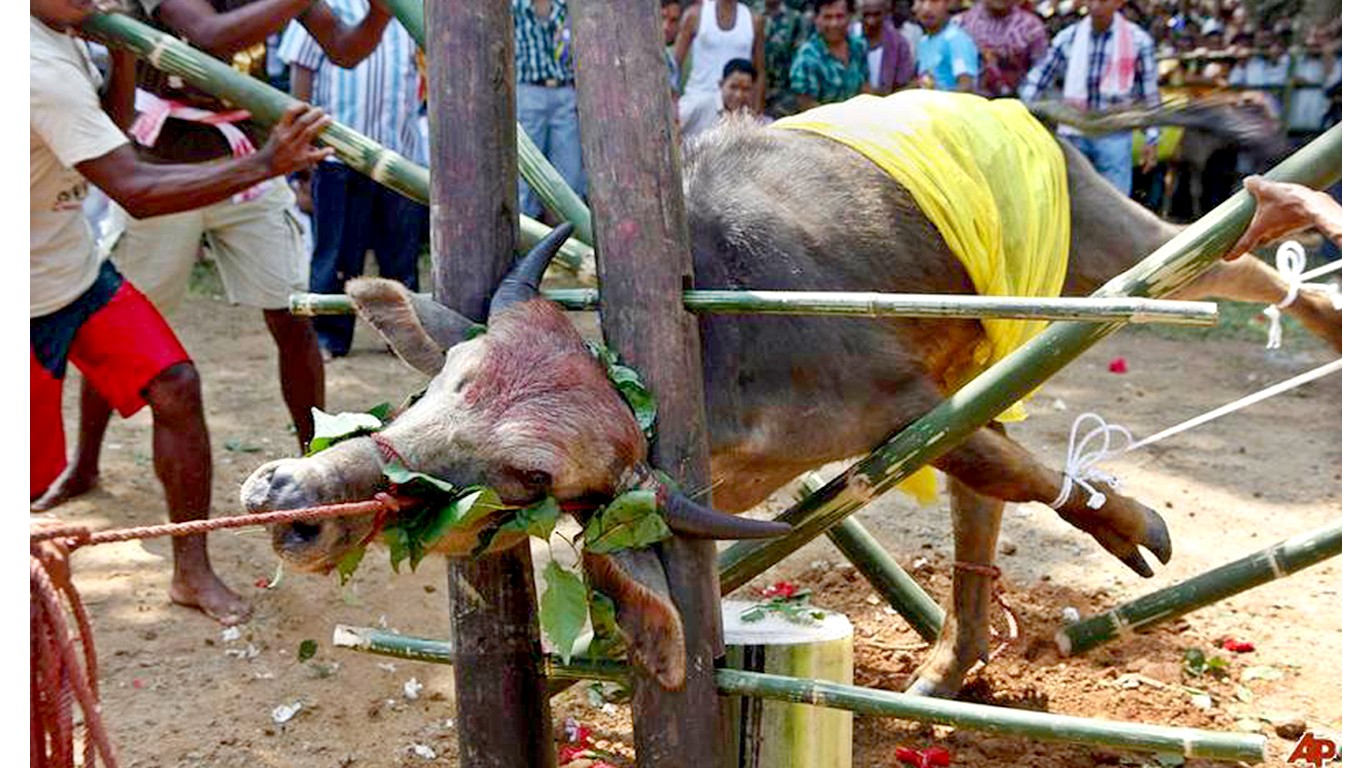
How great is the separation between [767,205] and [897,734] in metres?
1.68

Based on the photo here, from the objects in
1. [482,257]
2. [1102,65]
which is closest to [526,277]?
[482,257]

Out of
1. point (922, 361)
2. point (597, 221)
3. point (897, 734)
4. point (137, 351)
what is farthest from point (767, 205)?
point (137, 351)

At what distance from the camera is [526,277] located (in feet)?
10.0

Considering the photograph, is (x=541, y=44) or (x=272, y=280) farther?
(x=541, y=44)

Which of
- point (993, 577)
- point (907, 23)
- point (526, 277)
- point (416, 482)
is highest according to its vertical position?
point (907, 23)

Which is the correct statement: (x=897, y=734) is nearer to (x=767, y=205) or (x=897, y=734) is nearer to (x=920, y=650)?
(x=920, y=650)

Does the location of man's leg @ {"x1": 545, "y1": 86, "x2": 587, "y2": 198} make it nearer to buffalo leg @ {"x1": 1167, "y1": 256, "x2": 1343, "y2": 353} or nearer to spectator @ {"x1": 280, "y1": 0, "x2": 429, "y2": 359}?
spectator @ {"x1": 280, "y1": 0, "x2": 429, "y2": 359}

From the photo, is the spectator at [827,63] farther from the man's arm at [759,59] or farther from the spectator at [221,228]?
Result: the spectator at [221,228]

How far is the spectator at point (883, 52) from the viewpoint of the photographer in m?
11.3

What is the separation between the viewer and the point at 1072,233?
5.05 m

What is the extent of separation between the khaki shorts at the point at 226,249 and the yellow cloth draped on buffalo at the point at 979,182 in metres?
2.32

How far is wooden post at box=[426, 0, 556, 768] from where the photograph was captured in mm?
3020

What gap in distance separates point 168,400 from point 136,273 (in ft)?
4.04

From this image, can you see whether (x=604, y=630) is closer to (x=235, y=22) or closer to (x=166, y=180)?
(x=166, y=180)
